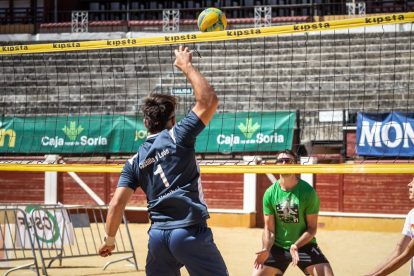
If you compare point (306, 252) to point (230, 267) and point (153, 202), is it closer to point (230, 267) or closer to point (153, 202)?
point (153, 202)

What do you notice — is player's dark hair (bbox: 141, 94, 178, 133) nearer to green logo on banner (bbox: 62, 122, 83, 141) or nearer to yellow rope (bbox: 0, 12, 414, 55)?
yellow rope (bbox: 0, 12, 414, 55)

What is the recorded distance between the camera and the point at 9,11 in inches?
1164

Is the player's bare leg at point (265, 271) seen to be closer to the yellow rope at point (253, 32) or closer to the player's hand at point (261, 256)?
the player's hand at point (261, 256)

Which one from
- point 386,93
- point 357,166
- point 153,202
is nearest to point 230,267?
point 357,166

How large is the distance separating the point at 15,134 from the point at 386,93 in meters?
11.3

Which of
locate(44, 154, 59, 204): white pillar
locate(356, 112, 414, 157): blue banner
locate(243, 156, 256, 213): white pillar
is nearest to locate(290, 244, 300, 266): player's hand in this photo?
locate(356, 112, 414, 157): blue banner

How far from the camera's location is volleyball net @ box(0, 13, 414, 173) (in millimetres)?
13523

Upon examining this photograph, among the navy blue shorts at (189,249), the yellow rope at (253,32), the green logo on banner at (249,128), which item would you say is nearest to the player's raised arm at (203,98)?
the navy blue shorts at (189,249)

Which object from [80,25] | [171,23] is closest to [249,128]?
[171,23]

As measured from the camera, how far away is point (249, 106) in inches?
444

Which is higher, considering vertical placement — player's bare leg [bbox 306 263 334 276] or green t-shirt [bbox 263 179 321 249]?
green t-shirt [bbox 263 179 321 249]

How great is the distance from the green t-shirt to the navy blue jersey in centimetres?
198

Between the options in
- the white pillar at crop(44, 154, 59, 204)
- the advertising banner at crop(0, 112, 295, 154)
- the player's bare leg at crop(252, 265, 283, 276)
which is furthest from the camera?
the white pillar at crop(44, 154, 59, 204)

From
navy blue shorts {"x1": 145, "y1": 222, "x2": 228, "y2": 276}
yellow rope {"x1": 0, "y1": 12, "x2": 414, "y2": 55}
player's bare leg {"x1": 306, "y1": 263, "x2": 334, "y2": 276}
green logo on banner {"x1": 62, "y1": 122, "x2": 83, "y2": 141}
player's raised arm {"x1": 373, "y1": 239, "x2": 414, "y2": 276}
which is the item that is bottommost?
player's bare leg {"x1": 306, "y1": 263, "x2": 334, "y2": 276}
